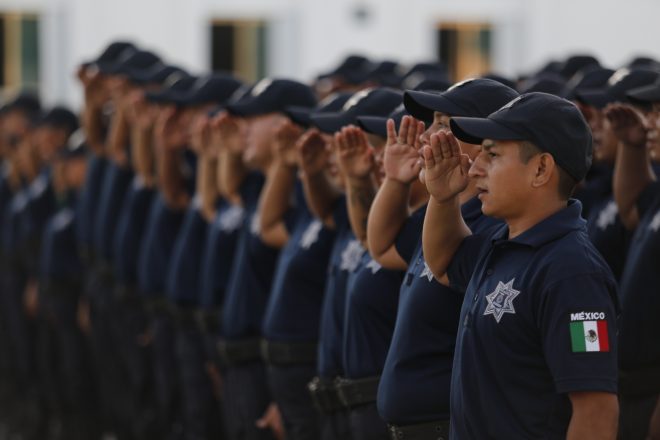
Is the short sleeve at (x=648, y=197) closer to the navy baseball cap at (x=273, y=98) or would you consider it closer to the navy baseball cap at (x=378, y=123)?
the navy baseball cap at (x=378, y=123)

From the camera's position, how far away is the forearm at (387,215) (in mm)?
3951

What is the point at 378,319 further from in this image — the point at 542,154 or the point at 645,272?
the point at 542,154

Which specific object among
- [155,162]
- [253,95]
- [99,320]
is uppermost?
[253,95]

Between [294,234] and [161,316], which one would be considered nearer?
[294,234]

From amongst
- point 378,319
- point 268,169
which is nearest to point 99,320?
point 268,169

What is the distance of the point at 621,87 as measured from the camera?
4.70 meters

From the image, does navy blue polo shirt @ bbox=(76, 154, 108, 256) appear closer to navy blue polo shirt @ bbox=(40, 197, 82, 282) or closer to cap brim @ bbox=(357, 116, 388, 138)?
navy blue polo shirt @ bbox=(40, 197, 82, 282)

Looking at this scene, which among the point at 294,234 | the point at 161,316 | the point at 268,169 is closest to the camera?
the point at 294,234

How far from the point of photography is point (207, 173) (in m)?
6.22

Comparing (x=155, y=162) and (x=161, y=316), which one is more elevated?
(x=155, y=162)

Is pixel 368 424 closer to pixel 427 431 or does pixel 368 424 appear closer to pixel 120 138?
pixel 427 431

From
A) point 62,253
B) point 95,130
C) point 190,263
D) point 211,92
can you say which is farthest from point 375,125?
point 62,253

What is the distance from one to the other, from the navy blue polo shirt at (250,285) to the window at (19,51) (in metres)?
10.8

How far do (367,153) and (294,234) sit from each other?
1.02 m
